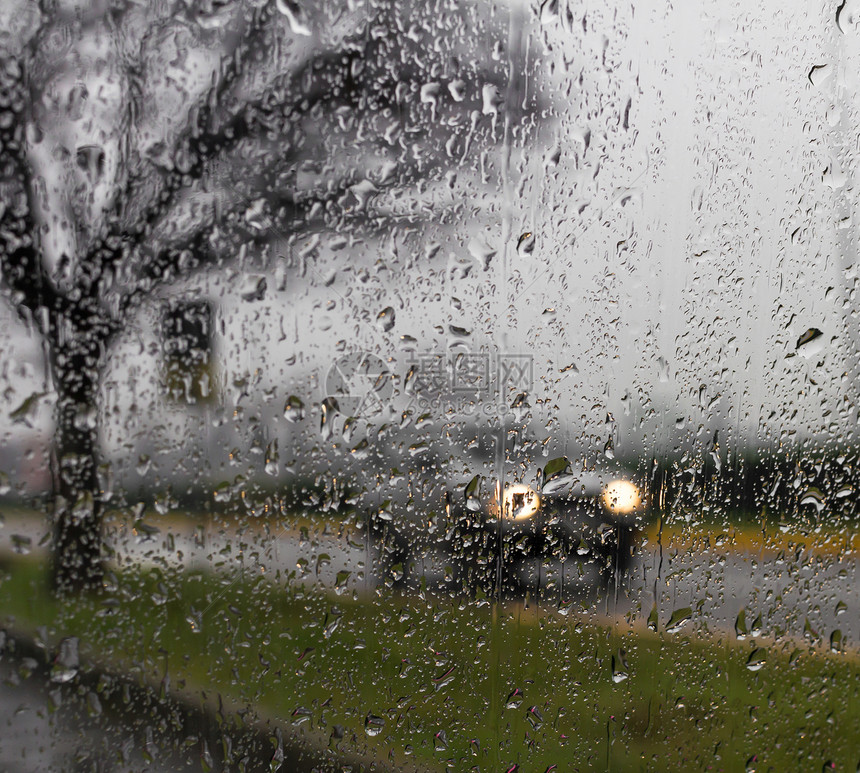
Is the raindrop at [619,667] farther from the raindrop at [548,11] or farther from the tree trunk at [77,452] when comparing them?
the raindrop at [548,11]

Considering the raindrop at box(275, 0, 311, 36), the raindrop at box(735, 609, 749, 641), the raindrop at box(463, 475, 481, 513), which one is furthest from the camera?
the raindrop at box(735, 609, 749, 641)

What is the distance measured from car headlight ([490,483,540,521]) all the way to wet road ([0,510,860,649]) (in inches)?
3.7

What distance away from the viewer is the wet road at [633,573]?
75cm

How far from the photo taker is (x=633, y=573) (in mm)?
1036

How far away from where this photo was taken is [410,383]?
34.9 inches

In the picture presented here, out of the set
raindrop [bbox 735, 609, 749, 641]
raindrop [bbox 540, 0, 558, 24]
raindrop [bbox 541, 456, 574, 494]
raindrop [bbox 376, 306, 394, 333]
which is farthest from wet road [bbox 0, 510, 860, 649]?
raindrop [bbox 540, 0, 558, 24]

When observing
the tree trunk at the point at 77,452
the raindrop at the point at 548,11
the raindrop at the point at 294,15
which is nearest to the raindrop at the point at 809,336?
the raindrop at the point at 548,11

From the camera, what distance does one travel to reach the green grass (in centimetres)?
75

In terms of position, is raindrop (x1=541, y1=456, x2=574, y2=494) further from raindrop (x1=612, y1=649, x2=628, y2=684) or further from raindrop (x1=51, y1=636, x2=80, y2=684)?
raindrop (x1=51, y1=636, x2=80, y2=684)

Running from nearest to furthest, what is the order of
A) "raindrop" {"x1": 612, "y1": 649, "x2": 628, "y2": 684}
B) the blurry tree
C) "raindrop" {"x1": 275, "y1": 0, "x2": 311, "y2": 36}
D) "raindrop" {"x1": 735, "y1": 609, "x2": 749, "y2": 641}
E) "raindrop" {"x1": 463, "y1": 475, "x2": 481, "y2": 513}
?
the blurry tree
"raindrop" {"x1": 275, "y1": 0, "x2": 311, "y2": 36}
"raindrop" {"x1": 463, "y1": 475, "x2": 481, "y2": 513}
"raindrop" {"x1": 612, "y1": 649, "x2": 628, "y2": 684}
"raindrop" {"x1": 735, "y1": 609, "x2": 749, "y2": 641}

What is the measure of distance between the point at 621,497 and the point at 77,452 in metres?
0.77

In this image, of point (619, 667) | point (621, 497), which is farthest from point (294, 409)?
point (619, 667)
